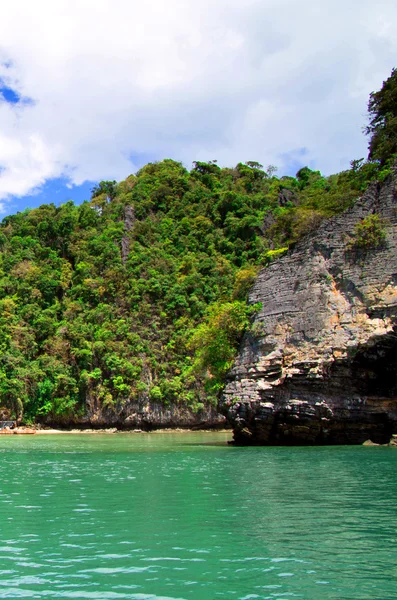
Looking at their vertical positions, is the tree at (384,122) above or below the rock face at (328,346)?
above

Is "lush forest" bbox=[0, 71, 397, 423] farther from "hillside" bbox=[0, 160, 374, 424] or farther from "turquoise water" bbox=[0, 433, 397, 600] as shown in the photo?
"turquoise water" bbox=[0, 433, 397, 600]

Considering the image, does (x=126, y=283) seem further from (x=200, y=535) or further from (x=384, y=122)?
(x=200, y=535)

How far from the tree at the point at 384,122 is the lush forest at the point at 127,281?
3.85 m

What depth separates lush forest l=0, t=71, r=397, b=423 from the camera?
5416 centimetres

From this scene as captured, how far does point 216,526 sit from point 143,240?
6335cm

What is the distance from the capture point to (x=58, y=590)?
575 cm

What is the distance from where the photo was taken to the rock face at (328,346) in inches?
947

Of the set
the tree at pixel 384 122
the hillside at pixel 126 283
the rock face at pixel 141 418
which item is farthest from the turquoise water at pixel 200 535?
the rock face at pixel 141 418

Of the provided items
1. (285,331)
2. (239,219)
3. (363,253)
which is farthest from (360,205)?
(239,219)

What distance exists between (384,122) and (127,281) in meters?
38.6

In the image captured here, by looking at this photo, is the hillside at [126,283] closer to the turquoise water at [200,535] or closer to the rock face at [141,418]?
the rock face at [141,418]

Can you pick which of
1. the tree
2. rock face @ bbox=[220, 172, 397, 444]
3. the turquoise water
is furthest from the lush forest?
the turquoise water

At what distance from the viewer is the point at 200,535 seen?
7906 mm

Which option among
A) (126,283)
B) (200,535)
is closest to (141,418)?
(126,283)
